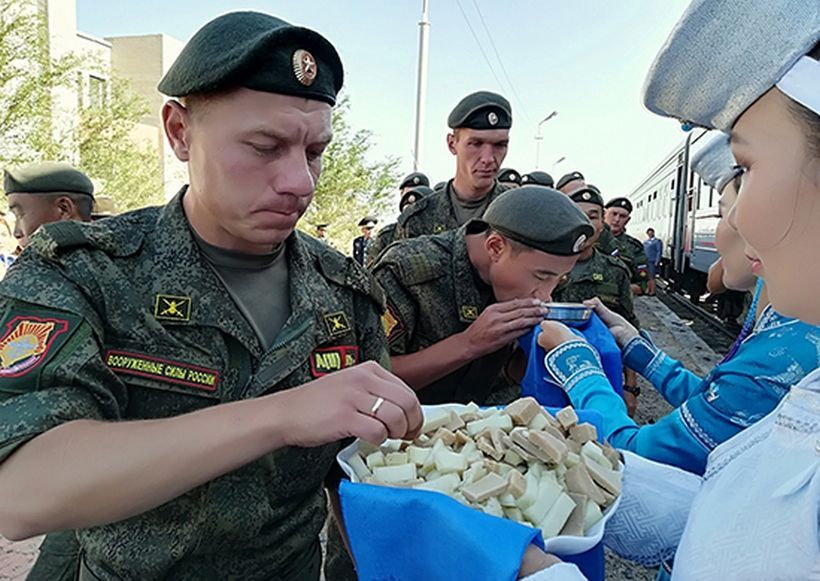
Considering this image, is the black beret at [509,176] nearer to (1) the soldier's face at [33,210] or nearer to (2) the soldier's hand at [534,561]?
(1) the soldier's face at [33,210]

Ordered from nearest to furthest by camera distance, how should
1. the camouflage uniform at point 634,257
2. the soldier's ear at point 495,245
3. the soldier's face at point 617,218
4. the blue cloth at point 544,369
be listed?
the blue cloth at point 544,369
the soldier's ear at point 495,245
the camouflage uniform at point 634,257
the soldier's face at point 617,218

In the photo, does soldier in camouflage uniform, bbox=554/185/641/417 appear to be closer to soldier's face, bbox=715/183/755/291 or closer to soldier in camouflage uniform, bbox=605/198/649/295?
soldier's face, bbox=715/183/755/291

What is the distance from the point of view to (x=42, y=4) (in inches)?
647

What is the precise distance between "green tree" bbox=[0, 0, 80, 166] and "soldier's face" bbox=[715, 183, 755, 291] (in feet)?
46.0

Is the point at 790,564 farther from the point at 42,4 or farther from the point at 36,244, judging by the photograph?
the point at 42,4

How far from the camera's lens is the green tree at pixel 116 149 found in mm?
15961

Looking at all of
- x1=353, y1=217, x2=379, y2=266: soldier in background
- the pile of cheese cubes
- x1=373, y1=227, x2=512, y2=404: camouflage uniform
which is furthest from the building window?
the pile of cheese cubes

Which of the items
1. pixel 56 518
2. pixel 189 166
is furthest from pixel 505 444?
pixel 189 166

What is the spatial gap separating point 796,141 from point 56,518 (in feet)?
4.14

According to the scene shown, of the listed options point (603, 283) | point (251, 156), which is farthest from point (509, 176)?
point (251, 156)

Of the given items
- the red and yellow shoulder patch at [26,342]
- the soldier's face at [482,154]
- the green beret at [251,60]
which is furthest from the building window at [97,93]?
the red and yellow shoulder patch at [26,342]

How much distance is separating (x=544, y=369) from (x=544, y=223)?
21.0 inches

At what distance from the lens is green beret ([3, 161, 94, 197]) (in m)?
3.61

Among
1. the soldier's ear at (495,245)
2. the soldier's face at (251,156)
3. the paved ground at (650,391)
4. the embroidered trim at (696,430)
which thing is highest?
the soldier's face at (251,156)
